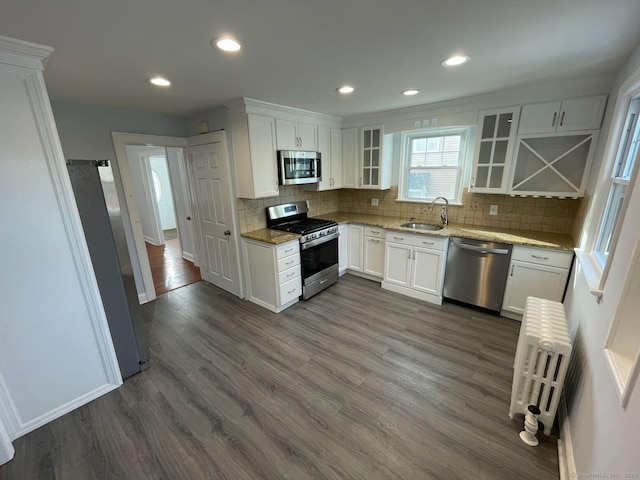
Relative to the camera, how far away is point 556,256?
2475 millimetres

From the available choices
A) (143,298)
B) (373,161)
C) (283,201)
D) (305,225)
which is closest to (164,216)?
(143,298)

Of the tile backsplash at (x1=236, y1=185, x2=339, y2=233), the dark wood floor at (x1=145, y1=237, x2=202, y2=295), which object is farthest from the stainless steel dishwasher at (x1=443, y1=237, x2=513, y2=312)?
the dark wood floor at (x1=145, y1=237, x2=202, y2=295)

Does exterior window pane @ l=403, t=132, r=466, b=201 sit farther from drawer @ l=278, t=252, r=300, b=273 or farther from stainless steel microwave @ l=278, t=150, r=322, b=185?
drawer @ l=278, t=252, r=300, b=273

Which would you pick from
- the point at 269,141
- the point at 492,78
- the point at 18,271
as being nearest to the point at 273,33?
the point at 269,141

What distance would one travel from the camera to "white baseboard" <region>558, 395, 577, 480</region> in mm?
1384

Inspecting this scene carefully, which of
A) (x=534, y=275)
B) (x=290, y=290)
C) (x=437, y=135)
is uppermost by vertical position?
(x=437, y=135)

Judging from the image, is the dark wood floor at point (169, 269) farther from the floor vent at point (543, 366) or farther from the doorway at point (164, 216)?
the floor vent at point (543, 366)

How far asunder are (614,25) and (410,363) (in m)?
2.51

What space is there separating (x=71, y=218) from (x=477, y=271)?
12.0 ft

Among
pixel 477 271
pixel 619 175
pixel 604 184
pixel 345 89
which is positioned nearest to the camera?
pixel 619 175

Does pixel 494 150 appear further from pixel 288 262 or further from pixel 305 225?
pixel 288 262

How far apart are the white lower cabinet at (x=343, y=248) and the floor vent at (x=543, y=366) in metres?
2.43

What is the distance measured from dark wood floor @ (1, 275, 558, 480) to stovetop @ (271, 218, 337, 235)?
3.62 feet

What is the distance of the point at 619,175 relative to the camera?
1.79 meters
